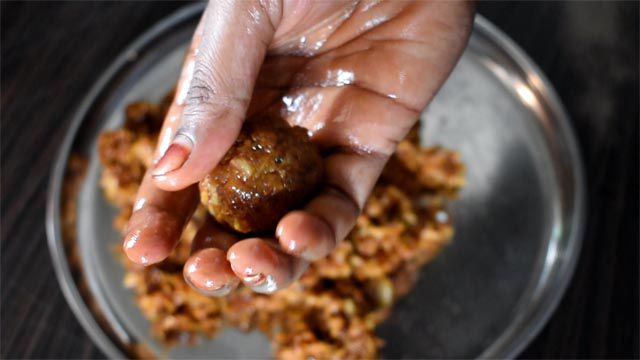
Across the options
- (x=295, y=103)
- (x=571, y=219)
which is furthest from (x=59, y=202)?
(x=571, y=219)

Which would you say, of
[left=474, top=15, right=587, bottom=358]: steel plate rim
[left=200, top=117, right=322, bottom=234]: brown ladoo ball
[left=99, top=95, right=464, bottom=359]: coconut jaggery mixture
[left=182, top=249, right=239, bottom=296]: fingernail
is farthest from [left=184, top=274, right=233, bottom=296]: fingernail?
[left=474, top=15, right=587, bottom=358]: steel plate rim

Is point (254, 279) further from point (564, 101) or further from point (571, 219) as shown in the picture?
point (564, 101)

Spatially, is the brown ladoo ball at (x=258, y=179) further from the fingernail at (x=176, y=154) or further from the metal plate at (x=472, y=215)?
the metal plate at (x=472, y=215)

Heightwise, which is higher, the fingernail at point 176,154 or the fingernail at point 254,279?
the fingernail at point 176,154

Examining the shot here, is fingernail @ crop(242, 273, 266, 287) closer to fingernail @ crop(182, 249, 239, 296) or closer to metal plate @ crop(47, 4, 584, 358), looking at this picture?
fingernail @ crop(182, 249, 239, 296)

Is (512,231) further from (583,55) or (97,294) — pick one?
(97,294)

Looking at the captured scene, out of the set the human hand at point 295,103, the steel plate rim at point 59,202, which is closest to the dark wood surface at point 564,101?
the steel plate rim at point 59,202
